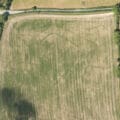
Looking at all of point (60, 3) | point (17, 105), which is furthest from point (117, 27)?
point (17, 105)

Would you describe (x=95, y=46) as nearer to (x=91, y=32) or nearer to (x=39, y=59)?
(x=91, y=32)

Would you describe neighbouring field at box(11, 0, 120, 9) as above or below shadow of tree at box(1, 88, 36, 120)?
above

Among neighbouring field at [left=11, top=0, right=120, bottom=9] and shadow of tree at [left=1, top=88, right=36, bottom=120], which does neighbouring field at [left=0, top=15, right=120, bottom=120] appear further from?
neighbouring field at [left=11, top=0, right=120, bottom=9]

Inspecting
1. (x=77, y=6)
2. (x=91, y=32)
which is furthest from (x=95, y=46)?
(x=77, y=6)

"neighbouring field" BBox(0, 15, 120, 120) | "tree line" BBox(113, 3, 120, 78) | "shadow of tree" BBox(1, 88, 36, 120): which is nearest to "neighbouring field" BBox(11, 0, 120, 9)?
"tree line" BBox(113, 3, 120, 78)

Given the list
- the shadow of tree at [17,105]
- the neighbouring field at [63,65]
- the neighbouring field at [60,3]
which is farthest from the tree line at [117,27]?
the shadow of tree at [17,105]

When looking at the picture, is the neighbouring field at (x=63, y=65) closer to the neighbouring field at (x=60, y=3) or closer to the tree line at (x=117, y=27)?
the tree line at (x=117, y=27)
